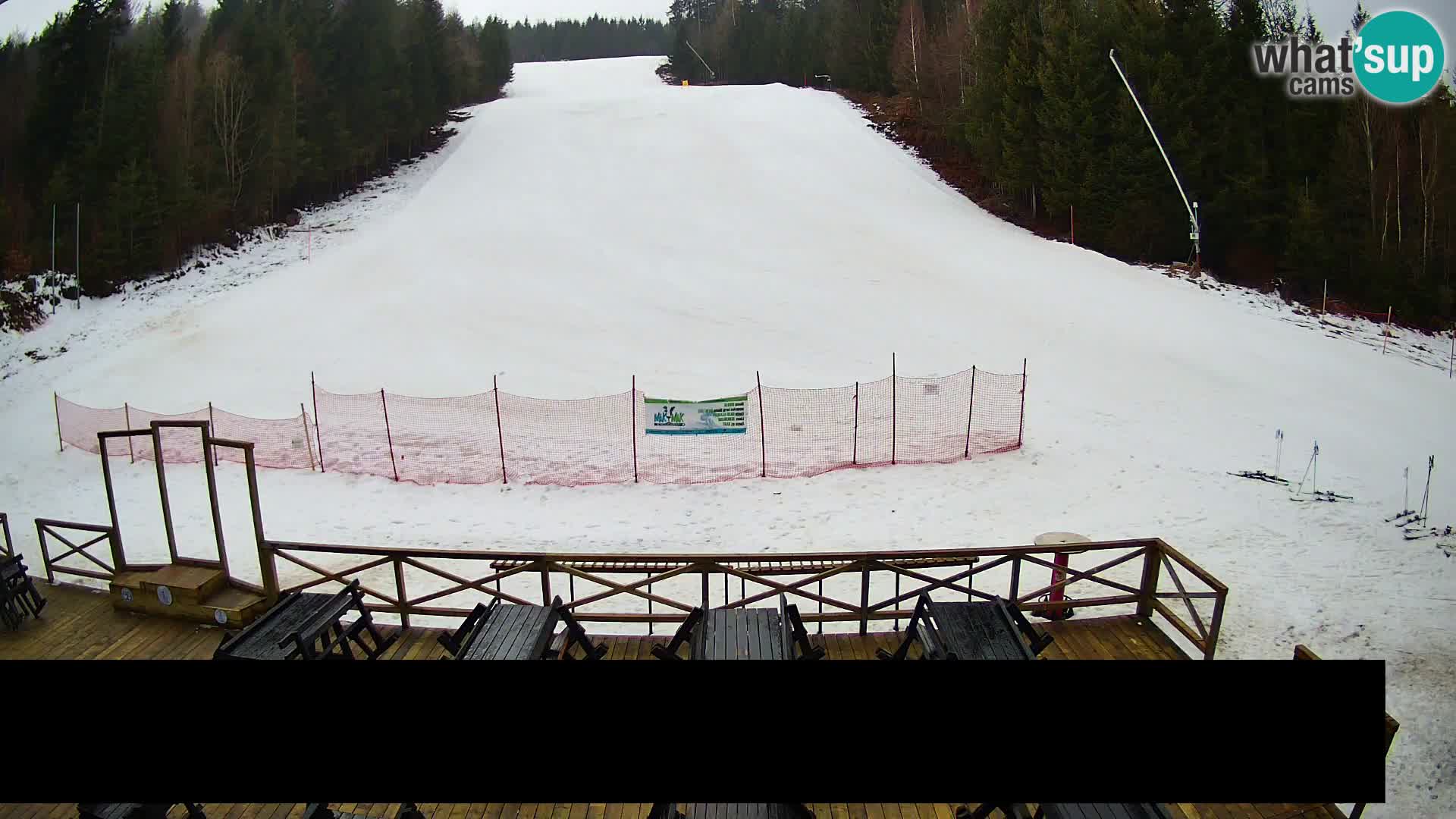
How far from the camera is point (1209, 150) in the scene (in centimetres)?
2333

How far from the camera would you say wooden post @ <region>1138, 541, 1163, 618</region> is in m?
6.48

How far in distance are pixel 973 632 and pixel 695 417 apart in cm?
938

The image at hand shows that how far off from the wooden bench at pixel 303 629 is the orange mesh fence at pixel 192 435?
895 cm

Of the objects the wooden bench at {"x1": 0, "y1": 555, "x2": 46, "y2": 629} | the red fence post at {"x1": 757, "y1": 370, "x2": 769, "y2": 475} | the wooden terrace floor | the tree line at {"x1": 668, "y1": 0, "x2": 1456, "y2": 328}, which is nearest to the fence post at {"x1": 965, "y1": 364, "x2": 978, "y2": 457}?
the red fence post at {"x1": 757, "y1": 370, "x2": 769, "y2": 475}

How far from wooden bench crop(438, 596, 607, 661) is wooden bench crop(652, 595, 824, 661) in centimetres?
64

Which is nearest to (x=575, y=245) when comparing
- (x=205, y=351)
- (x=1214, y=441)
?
(x=205, y=351)

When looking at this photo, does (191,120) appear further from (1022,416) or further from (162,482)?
(1022,416)

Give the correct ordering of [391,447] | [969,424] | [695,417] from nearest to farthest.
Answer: [695,417], [391,447], [969,424]

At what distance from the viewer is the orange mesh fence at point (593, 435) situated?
14.2 metres

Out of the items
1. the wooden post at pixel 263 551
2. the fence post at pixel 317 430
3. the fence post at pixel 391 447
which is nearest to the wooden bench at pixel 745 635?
the wooden post at pixel 263 551

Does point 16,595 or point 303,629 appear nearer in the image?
point 303,629

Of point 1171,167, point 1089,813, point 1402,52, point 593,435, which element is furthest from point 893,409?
point 1171,167

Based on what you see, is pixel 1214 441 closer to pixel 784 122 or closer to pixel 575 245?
pixel 575 245

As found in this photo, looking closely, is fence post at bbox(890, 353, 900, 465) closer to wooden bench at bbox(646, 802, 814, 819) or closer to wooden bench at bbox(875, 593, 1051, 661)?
wooden bench at bbox(875, 593, 1051, 661)
